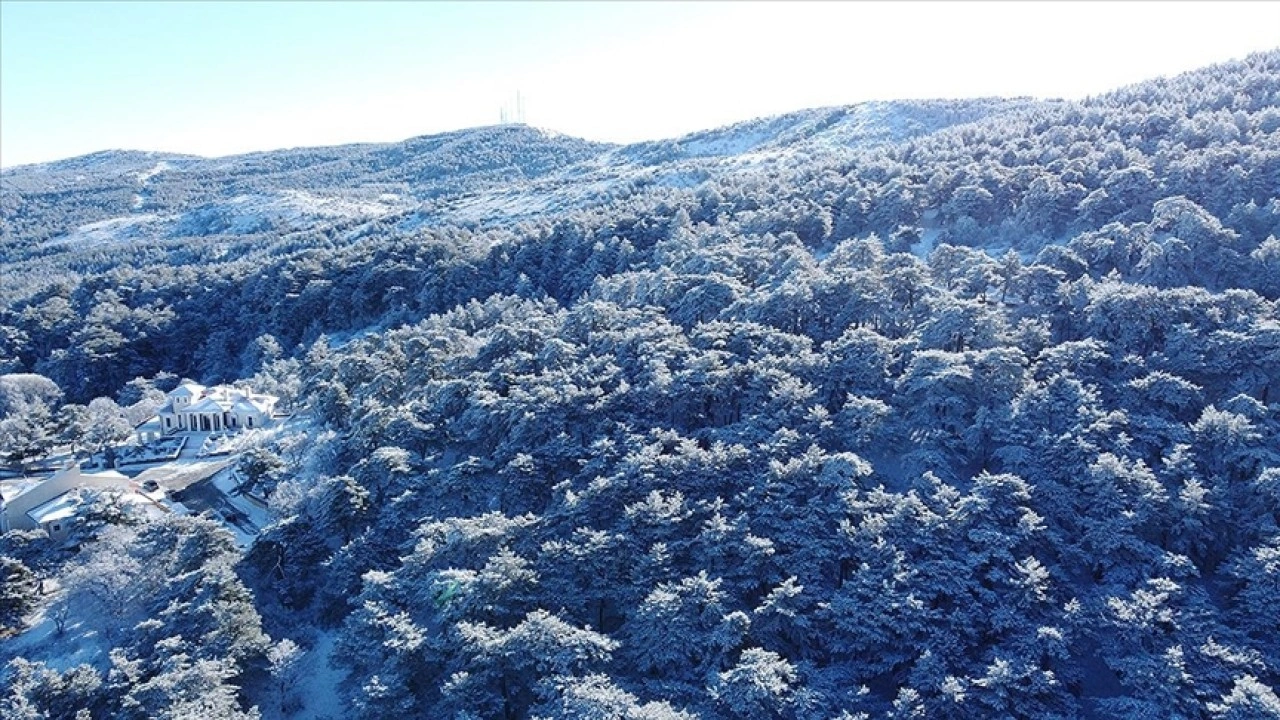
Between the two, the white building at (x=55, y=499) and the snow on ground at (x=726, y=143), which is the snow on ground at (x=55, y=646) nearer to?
the white building at (x=55, y=499)

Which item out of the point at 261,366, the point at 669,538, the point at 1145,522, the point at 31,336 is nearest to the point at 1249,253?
the point at 1145,522

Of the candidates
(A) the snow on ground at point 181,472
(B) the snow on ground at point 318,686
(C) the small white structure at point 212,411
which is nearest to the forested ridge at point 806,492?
(B) the snow on ground at point 318,686

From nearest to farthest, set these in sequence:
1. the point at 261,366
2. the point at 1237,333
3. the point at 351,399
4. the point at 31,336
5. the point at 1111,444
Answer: the point at 1111,444 → the point at 1237,333 → the point at 351,399 → the point at 261,366 → the point at 31,336

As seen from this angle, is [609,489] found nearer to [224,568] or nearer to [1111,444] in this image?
[224,568]

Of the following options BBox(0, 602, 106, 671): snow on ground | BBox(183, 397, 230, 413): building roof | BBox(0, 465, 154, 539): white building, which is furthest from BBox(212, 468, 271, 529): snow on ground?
BBox(0, 602, 106, 671): snow on ground

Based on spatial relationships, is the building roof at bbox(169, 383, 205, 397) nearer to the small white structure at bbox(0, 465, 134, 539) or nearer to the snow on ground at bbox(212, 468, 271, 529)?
the snow on ground at bbox(212, 468, 271, 529)
